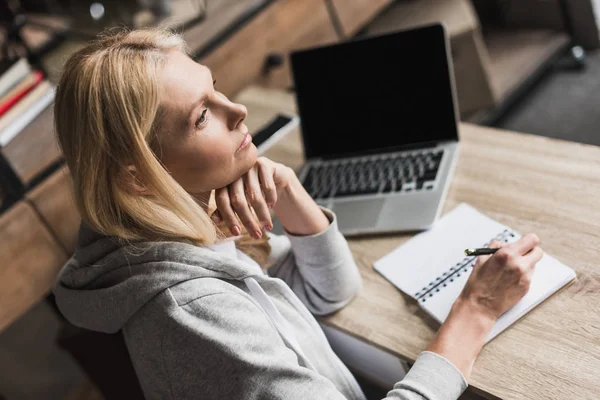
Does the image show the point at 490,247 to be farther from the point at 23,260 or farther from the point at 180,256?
the point at 23,260

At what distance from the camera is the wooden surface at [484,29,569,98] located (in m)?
2.43

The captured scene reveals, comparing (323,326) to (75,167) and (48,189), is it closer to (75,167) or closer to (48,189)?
(75,167)

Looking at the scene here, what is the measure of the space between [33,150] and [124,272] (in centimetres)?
72

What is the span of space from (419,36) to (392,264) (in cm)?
46

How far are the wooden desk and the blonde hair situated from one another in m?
0.33

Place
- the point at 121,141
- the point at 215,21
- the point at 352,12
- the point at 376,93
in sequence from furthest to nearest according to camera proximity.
Result: the point at 352,12
the point at 215,21
the point at 376,93
the point at 121,141

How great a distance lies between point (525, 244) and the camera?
0.99m

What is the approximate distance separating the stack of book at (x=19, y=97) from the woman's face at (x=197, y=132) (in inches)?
31.7

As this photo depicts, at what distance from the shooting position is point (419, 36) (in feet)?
4.19

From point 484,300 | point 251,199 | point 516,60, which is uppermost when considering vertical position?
point 251,199

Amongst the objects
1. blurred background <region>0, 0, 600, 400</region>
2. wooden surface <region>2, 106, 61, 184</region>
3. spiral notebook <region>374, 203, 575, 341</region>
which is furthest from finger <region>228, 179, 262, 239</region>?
wooden surface <region>2, 106, 61, 184</region>

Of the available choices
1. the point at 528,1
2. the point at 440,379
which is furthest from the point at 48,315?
the point at 528,1

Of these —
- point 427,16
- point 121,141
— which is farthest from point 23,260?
point 427,16

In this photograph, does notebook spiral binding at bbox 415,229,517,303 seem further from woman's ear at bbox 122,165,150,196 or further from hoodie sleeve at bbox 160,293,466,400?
woman's ear at bbox 122,165,150,196
